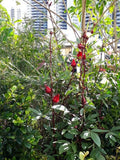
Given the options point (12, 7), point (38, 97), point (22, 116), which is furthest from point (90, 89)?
point (12, 7)

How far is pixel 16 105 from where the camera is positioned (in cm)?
110

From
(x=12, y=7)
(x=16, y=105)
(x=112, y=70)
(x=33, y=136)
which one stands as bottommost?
(x=33, y=136)

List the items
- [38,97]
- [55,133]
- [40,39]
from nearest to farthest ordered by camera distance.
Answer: [55,133]
[38,97]
[40,39]

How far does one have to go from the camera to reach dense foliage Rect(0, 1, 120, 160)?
1037 millimetres

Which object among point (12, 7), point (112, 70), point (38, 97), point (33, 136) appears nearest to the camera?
point (33, 136)

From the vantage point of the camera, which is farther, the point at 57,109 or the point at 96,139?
the point at 57,109

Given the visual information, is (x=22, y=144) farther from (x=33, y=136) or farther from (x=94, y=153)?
(x=94, y=153)

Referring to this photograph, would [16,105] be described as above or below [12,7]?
below

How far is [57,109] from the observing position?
1084 millimetres

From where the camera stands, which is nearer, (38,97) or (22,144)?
(22,144)

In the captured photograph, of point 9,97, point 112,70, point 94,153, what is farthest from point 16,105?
point 112,70

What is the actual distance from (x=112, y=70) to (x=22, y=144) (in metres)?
0.71

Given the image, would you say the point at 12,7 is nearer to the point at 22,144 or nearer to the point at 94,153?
the point at 22,144

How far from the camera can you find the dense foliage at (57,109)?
3.40 ft
